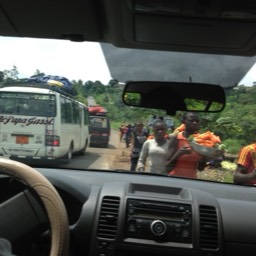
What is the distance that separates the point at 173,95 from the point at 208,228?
786 mm

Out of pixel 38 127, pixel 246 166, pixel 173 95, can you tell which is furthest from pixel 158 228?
pixel 38 127

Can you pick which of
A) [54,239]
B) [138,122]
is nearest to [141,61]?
[138,122]

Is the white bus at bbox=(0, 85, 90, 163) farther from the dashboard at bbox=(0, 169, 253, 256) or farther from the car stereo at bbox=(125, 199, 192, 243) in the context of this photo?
the car stereo at bbox=(125, 199, 192, 243)

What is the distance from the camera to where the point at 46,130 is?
24.3 ft

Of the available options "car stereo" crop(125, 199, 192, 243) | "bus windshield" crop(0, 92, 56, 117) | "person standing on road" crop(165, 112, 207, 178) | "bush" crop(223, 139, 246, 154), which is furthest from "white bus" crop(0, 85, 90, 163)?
"car stereo" crop(125, 199, 192, 243)

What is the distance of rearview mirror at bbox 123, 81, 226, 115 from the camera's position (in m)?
3.27

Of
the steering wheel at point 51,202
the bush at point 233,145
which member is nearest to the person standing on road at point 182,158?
the bush at point 233,145

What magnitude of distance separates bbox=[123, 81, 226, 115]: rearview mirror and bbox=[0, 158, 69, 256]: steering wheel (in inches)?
50.6

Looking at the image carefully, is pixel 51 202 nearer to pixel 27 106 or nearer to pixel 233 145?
pixel 233 145

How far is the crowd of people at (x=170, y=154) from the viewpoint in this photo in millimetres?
3854

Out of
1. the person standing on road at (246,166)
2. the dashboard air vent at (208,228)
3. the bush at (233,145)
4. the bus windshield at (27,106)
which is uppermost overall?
the bus windshield at (27,106)

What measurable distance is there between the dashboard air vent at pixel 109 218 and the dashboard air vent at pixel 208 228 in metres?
0.45

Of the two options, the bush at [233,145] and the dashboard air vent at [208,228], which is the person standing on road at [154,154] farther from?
the dashboard air vent at [208,228]

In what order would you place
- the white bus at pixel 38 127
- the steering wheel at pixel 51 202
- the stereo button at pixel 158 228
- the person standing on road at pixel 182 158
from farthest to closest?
the white bus at pixel 38 127
the person standing on road at pixel 182 158
the stereo button at pixel 158 228
the steering wheel at pixel 51 202
